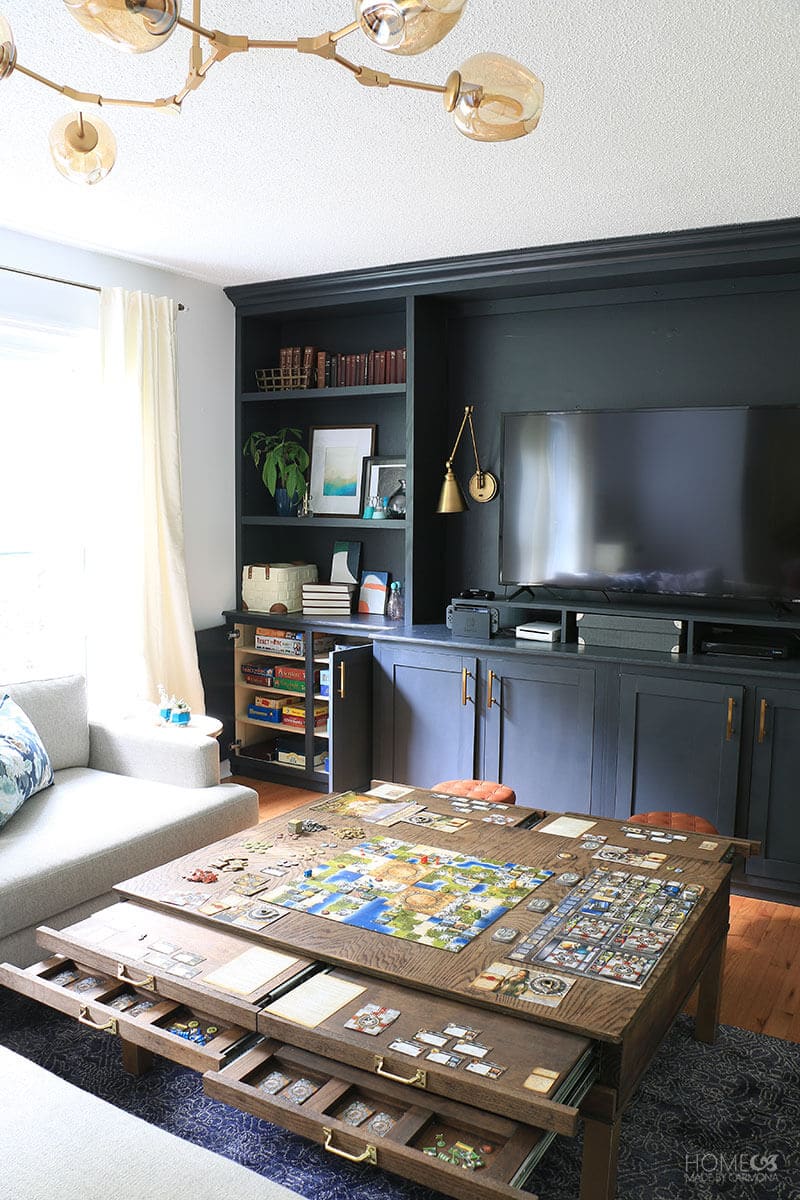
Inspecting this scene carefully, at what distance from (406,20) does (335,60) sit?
348mm

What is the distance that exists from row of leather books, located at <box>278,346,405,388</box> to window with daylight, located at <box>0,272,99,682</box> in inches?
41.5

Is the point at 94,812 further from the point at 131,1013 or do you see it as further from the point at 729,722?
the point at 729,722

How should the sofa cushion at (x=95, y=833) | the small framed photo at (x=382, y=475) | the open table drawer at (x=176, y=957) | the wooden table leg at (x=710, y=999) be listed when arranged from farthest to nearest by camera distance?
the small framed photo at (x=382, y=475) < the sofa cushion at (x=95, y=833) < the wooden table leg at (x=710, y=999) < the open table drawer at (x=176, y=957)

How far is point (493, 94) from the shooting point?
4.58 feet

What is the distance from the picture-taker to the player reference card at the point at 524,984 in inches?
66.6

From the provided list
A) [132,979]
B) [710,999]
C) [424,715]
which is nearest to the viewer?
[132,979]

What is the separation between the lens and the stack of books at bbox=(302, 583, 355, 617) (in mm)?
4672

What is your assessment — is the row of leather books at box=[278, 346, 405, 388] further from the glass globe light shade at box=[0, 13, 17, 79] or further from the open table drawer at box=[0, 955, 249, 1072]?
the glass globe light shade at box=[0, 13, 17, 79]

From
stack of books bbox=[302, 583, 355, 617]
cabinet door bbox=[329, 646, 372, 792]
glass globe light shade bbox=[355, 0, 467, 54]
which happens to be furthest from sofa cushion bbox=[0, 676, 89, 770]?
glass globe light shade bbox=[355, 0, 467, 54]

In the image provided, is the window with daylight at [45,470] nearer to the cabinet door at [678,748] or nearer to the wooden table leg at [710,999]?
the cabinet door at [678,748]

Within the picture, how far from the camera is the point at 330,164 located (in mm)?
2836

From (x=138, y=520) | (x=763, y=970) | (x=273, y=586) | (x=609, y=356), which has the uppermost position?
(x=609, y=356)

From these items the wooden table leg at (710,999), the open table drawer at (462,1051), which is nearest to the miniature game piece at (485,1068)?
the open table drawer at (462,1051)

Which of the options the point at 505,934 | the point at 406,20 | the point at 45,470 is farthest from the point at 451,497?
the point at 406,20
